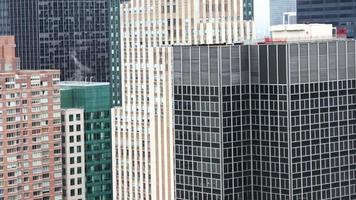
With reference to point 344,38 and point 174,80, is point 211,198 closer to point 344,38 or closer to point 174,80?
point 174,80

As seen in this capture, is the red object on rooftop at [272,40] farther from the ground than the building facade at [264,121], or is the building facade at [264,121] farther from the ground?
the red object on rooftop at [272,40]

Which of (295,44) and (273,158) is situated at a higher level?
(295,44)

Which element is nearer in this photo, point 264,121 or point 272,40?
point 264,121

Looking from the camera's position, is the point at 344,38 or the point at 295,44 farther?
the point at 344,38

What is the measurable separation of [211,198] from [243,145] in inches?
321

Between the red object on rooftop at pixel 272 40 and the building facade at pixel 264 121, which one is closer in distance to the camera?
the building facade at pixel 264 121

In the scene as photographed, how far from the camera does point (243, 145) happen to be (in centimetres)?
17475

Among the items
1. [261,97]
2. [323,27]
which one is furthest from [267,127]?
[323,27]

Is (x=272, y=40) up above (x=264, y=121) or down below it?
above

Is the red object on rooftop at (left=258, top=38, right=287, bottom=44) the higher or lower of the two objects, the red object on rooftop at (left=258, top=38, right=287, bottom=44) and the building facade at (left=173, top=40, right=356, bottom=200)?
the higher

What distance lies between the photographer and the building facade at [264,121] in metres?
171

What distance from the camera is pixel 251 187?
575 feet

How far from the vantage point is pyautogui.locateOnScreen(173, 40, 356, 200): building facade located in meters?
171

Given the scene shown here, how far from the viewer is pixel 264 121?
17400cm
